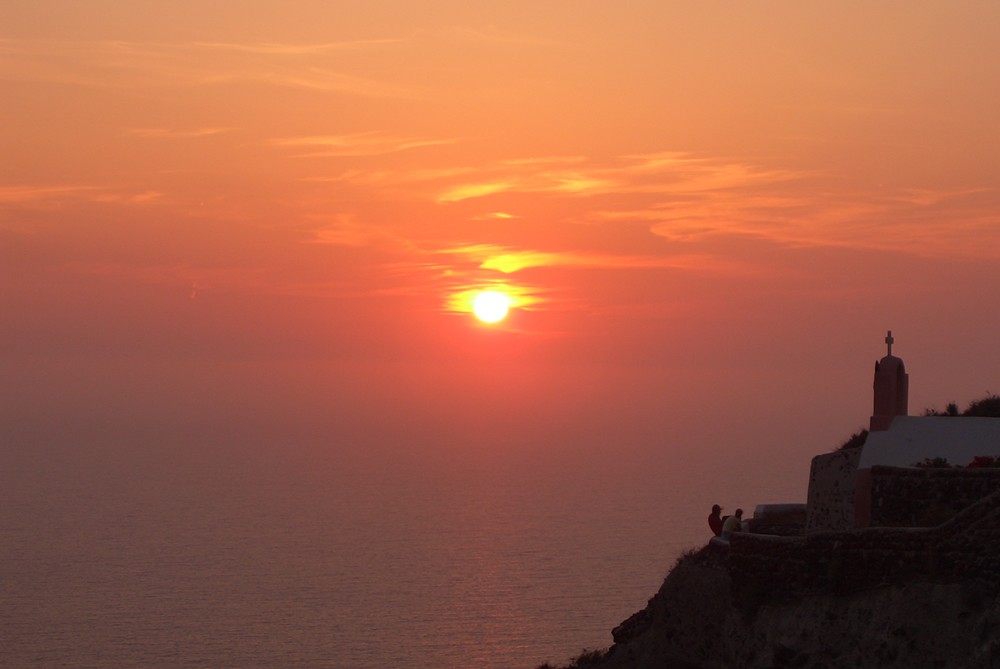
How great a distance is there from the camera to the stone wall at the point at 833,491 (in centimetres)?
2889

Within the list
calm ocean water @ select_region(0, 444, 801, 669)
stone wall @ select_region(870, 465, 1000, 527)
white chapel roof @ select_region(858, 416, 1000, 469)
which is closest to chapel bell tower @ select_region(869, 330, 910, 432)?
white chapel roof @ select_region(858, 416, 1000, 469)

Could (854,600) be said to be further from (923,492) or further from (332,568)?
(332,568)

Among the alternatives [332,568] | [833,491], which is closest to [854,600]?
[833,491]

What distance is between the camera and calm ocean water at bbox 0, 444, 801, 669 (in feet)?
266

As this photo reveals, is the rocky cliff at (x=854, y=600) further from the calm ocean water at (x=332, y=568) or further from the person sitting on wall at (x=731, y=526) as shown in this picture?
the calm ocean water at (x=332, y=568)

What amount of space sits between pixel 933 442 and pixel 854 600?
5.65 m

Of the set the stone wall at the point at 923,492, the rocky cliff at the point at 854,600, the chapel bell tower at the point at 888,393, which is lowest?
the rocky cliff at the point at 854,600

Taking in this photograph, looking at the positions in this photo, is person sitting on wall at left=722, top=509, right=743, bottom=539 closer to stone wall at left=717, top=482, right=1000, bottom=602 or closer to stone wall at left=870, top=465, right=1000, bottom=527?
stone wall at left=717, top=482, right=1000, bottom=602

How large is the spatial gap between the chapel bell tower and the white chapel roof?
0.84 metres

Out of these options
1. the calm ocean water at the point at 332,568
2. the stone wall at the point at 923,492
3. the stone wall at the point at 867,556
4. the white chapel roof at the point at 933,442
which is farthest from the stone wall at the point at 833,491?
the calm ocean water at the point at 332,568

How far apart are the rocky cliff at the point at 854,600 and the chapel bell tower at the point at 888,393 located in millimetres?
5032

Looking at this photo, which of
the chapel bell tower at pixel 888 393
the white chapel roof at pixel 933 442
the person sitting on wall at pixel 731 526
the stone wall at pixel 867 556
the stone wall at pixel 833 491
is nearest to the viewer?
the stone wall at pixel 867 556

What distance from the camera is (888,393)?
31828 millimetres

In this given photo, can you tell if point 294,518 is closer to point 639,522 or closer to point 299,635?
point 639,522
